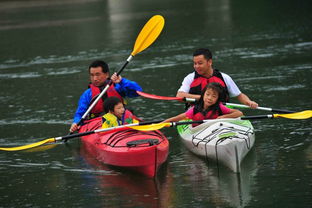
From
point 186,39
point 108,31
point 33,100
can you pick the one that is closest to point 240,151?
point 33,100

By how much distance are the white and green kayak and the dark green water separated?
14 centimetres

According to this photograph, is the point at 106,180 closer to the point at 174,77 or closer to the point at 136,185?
the point at 136,185

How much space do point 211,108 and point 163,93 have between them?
4357 millimetres

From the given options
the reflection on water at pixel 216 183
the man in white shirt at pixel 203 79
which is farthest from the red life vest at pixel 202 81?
the reflection on water at pixel 216 183

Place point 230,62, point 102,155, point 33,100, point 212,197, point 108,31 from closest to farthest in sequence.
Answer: point 212,197 → point 102,155 → point 33,100 → point 230,62 → point 108,31

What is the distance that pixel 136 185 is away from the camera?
23.6 ft

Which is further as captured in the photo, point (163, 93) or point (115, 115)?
point (163, 93)

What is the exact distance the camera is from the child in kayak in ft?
26.4

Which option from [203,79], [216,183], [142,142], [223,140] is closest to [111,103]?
[142,142]

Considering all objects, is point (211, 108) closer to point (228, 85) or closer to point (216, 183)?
point (228, 85)

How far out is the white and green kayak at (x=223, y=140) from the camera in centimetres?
727

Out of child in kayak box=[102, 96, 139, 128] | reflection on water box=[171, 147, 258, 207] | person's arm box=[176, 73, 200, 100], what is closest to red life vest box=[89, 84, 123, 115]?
person's arm box=[176, 73, 200, 100]

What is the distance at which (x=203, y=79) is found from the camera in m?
8.66

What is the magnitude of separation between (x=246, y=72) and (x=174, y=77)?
4.40 feet
